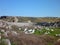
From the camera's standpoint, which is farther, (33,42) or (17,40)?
(33,42)

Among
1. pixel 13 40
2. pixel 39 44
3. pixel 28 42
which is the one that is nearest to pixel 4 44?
pixel 13 40

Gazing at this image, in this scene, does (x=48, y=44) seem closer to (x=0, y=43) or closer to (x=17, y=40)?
(x=17, y=40)

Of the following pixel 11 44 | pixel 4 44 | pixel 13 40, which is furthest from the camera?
pixel 13 40

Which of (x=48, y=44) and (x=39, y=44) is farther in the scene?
(x=48, y=44)

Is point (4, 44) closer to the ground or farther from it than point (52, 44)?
farther from it

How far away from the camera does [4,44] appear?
1547cm

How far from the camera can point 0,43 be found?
15594 mm

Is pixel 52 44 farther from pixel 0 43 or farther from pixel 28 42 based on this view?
pixel 0 43

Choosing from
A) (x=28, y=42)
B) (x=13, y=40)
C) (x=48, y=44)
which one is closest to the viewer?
(x=13, y=40)

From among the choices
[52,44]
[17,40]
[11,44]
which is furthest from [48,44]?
[11,44]

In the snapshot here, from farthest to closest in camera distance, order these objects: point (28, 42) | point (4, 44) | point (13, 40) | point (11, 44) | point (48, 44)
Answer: point (48, 44) → point (28, 42) → point (13, 40) → point (11, 44) → point (4, 44)

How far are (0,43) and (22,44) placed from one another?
2.84m

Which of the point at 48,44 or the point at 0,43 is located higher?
the point at 0,43

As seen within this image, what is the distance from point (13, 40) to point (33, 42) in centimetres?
263
